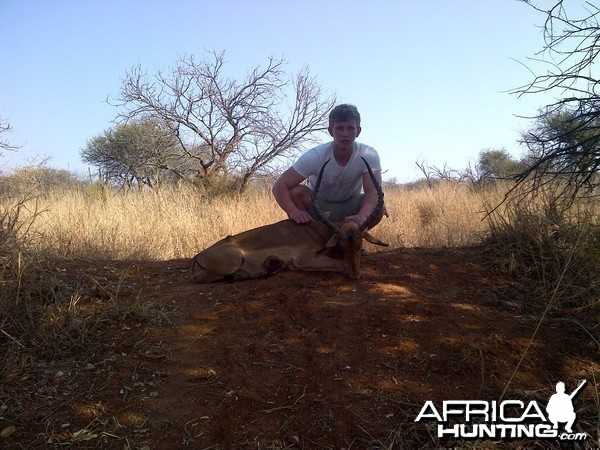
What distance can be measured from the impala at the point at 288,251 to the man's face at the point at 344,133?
1.28 feet

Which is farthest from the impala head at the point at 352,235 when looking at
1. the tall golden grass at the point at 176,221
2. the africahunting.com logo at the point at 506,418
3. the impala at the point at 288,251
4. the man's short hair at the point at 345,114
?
the tall golden grass at the point at 176,221

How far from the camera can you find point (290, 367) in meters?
2.71

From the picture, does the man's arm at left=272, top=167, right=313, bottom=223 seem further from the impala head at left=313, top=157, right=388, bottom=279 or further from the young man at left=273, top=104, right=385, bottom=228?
the impala head at left=313, top=157, right=388, bottom=279

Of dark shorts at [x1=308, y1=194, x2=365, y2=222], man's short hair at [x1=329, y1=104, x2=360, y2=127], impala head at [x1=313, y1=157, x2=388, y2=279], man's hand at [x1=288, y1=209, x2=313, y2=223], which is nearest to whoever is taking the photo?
impala head at [x1=313, y1=157, x2=388, y2=279]

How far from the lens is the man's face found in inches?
189

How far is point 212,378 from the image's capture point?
103 inches

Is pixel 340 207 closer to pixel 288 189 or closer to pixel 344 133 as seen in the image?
pixel 288 189

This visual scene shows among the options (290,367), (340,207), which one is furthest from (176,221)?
(290,367)

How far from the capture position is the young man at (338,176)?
4.84m

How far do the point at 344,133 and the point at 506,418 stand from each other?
130 inches

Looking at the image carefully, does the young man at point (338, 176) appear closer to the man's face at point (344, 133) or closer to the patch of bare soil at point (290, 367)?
the man's face at point (344, 133)

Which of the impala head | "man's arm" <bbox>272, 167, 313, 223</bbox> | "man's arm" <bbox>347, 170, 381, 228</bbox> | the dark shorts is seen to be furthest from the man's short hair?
the dark shorts

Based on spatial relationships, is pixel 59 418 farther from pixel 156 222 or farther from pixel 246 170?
pixel 246 170

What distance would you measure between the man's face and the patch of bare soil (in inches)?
71.4
